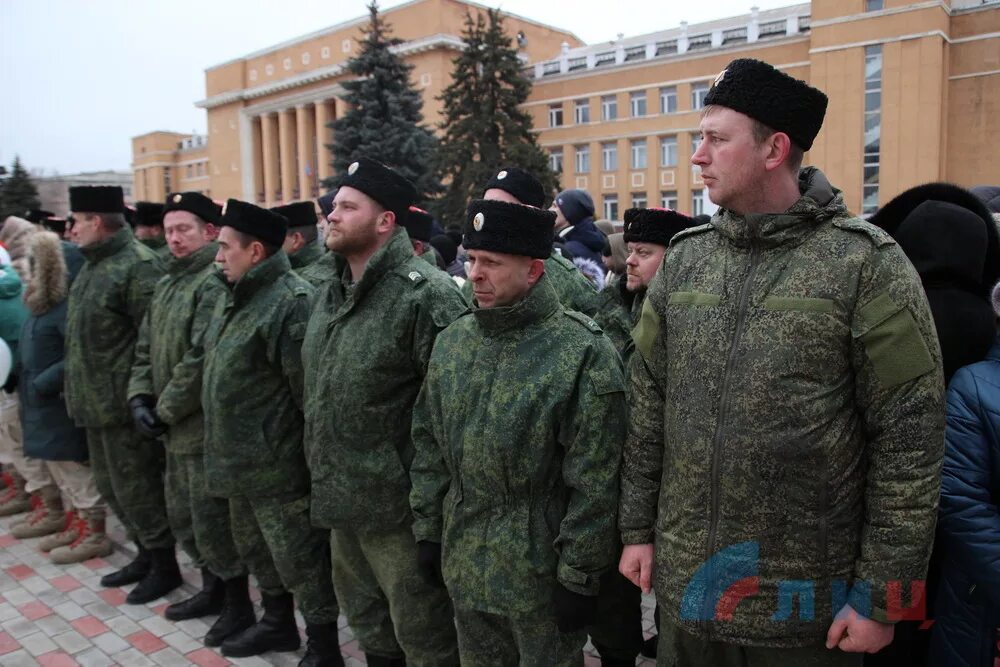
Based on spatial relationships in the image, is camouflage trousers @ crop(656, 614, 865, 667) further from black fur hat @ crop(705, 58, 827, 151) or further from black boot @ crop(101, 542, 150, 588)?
black boot @ crop(101, 542, 150, 588)

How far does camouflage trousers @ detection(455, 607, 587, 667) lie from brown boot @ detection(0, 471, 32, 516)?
512cm

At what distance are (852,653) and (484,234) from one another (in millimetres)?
1596

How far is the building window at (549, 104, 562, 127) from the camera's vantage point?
4494 cm

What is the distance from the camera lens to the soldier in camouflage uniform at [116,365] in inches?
188

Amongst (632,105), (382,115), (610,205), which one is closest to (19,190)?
(382,115)

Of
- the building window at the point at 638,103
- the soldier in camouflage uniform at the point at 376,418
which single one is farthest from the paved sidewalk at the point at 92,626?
the building window at the point at 638,103

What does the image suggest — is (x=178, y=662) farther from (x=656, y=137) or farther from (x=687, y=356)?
(x=656, y=137)

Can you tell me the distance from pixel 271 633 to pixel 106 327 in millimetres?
2183

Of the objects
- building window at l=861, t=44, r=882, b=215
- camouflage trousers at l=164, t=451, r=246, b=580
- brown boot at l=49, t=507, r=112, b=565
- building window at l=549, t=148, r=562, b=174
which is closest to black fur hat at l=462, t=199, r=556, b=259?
camouflage trousers at l=164, t=451, r=246, b=580

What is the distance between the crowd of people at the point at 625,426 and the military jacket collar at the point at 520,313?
0.04 ft

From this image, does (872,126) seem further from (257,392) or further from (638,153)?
(257,392)

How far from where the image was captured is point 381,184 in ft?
10.8

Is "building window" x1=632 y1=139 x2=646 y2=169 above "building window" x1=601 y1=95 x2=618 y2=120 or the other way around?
the other way around

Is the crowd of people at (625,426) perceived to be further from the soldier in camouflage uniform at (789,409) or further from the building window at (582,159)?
the building window at (582,159)
